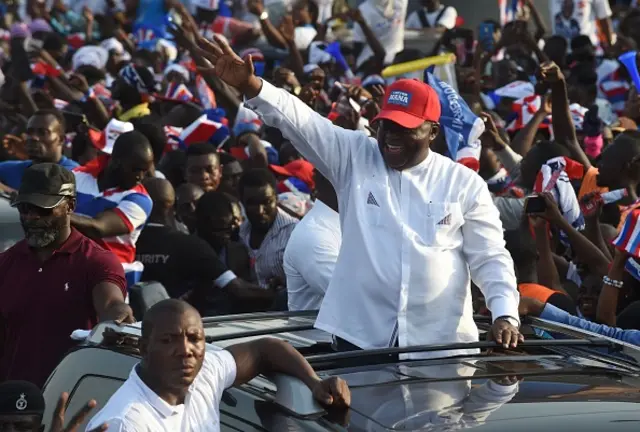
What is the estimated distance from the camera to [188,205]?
1041 cm

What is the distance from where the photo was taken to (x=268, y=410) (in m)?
4.32

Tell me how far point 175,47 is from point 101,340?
14743 millimetres

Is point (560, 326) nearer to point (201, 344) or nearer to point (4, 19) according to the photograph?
point (201, 344)

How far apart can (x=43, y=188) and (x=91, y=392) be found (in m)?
1.41

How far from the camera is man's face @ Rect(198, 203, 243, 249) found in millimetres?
9625

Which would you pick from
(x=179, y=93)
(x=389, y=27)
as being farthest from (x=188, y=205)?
(x=389, y=27)

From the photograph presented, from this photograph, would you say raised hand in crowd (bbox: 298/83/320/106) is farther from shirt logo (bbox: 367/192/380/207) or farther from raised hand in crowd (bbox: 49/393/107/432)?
raised hand in crowd (bbox: 49/393/107/432)

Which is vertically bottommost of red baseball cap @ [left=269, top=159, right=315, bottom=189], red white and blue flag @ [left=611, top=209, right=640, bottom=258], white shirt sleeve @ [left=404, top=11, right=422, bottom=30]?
red baseball cap @ [left=269, top=159, right=315, bottom=189]

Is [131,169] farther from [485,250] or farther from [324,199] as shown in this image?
[485,250]

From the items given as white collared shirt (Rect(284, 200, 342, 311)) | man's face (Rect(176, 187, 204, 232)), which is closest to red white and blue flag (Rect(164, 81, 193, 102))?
man's face (Rect(176, 187, 204, 232))

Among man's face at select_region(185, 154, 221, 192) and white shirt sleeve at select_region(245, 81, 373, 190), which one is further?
man's face at select_region(185, 154, 221, 192)

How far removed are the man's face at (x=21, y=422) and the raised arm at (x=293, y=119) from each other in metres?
1.37

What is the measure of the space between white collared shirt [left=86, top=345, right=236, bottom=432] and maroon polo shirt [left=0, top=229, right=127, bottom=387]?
1718 millimetres

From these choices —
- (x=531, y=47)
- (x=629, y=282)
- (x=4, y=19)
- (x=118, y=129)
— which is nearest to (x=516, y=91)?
(x=531, y=47)
